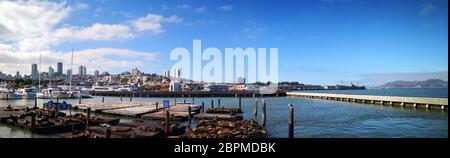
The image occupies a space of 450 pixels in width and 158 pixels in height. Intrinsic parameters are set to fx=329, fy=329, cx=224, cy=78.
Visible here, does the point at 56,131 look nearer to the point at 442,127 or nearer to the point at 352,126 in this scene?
the point at 352,126

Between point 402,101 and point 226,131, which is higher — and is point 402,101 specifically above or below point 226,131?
above

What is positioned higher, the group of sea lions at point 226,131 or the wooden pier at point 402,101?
the wooden pier at point 402,101

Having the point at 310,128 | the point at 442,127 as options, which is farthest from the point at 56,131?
the point at 442,127

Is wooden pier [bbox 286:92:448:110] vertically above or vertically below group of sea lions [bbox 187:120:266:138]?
above

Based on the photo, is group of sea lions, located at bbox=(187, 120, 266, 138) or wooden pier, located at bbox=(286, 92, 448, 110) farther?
wooden pier, located at bbox=(286, 92, 448, 110)

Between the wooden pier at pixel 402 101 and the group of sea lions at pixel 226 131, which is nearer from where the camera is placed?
the group of sea lions at pixel 226 131

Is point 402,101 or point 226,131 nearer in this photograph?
point 226,131
